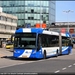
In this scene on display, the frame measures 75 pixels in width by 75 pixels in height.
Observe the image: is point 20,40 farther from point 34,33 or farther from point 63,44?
point 63,44

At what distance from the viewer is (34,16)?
111 metres

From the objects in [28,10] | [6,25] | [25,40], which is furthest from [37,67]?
[28,10]

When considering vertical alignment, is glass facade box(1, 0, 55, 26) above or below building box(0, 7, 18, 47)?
above

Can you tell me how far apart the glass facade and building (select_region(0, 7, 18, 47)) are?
14.6ft

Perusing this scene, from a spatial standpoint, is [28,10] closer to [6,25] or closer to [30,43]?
[6,25]

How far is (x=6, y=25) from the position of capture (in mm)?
98812

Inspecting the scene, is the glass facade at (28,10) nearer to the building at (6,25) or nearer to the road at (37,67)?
the building at (6,25)

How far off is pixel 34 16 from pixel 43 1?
6.78 meters

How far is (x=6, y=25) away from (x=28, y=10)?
14903 mm

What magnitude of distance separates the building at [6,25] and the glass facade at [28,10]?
14.6ft

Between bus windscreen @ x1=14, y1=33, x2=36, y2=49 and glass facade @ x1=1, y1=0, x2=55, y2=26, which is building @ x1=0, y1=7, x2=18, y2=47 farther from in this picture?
bus windscreen @ x1=14, y1=33, x2=36, y2=49

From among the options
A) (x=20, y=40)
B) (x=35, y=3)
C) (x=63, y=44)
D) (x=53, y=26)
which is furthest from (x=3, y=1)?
(x=20, y=40)

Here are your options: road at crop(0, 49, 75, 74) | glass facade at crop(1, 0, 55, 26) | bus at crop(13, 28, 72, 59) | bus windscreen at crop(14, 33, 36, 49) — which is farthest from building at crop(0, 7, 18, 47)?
road at crop(0, 49, 75, 74)

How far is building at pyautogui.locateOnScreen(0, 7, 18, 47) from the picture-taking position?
93.7m
